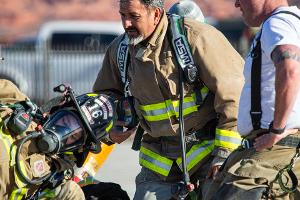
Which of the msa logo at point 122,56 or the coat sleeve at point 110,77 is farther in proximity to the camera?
the coat sleeve at point 110,77

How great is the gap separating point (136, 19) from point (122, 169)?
170 inches

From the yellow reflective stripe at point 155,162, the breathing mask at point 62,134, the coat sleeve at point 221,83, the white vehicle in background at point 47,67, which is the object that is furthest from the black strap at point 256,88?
the white vehicle in background at point 47,67

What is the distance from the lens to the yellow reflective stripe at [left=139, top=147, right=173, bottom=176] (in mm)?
5734

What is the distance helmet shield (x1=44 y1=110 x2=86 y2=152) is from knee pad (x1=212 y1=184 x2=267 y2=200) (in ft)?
2.56

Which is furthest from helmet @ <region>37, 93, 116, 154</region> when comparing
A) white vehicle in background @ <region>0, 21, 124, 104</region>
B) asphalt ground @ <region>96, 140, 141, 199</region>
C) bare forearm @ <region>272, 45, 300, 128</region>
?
white vehicle in background @ <region>0, 21, 124, 104</region>

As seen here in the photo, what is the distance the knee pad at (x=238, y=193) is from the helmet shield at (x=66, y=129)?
78 centimetres

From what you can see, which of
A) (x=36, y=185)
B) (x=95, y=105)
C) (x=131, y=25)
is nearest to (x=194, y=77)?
(x=131, y=25)

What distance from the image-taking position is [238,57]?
5602mm

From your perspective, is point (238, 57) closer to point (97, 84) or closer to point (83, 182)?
point (97, 84)

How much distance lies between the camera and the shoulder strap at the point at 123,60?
5809 millimetres

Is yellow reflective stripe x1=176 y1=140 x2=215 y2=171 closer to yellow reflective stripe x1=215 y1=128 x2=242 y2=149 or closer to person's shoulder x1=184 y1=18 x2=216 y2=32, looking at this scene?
yellow reflective stripe x1=215 y1=128 x2=242 y2=149

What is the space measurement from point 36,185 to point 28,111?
1.27ft

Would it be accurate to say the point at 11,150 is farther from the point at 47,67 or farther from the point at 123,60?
the point at 47,67

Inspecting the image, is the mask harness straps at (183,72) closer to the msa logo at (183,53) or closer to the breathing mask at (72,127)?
the msa logo at (183,53)
